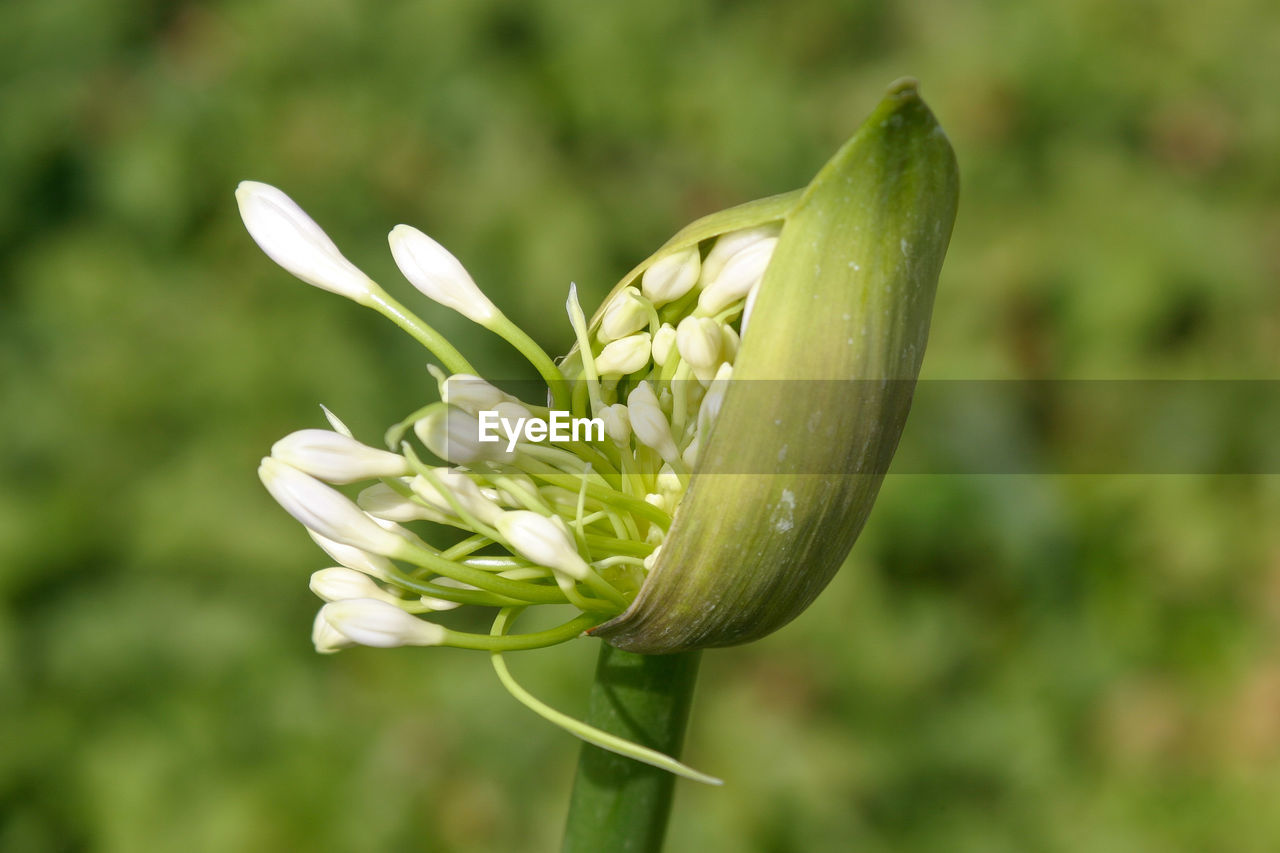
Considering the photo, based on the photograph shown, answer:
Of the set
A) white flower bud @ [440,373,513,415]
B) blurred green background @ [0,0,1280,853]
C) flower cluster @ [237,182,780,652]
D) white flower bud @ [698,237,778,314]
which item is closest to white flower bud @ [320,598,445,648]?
flower cluster @ [237,182,780,652]

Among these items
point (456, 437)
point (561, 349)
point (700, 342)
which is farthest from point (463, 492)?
point (561, 349)

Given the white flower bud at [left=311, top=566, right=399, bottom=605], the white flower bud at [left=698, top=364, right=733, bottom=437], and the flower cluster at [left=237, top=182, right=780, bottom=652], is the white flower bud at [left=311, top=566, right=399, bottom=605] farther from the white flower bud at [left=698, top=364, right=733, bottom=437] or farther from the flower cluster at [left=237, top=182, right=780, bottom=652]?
the white flower bud at [left=698, top=364, right=733, bottom=437]

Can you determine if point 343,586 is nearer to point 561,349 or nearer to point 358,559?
point 358,559

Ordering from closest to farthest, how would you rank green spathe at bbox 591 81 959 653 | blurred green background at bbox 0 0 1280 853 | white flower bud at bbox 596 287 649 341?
green spathe at bbox 591 81 959 653
white flower bud at bbox 596 287 649 341
blurred green background at bbox 0 0 1280 853

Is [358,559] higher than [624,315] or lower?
lower

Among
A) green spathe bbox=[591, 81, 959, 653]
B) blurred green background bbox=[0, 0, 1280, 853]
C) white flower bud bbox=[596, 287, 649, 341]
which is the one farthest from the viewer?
blurred green background bbox=[0, 0, 1280, 853]

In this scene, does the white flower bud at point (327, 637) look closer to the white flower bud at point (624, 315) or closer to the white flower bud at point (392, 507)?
the white flower bud at point (392, 507)
